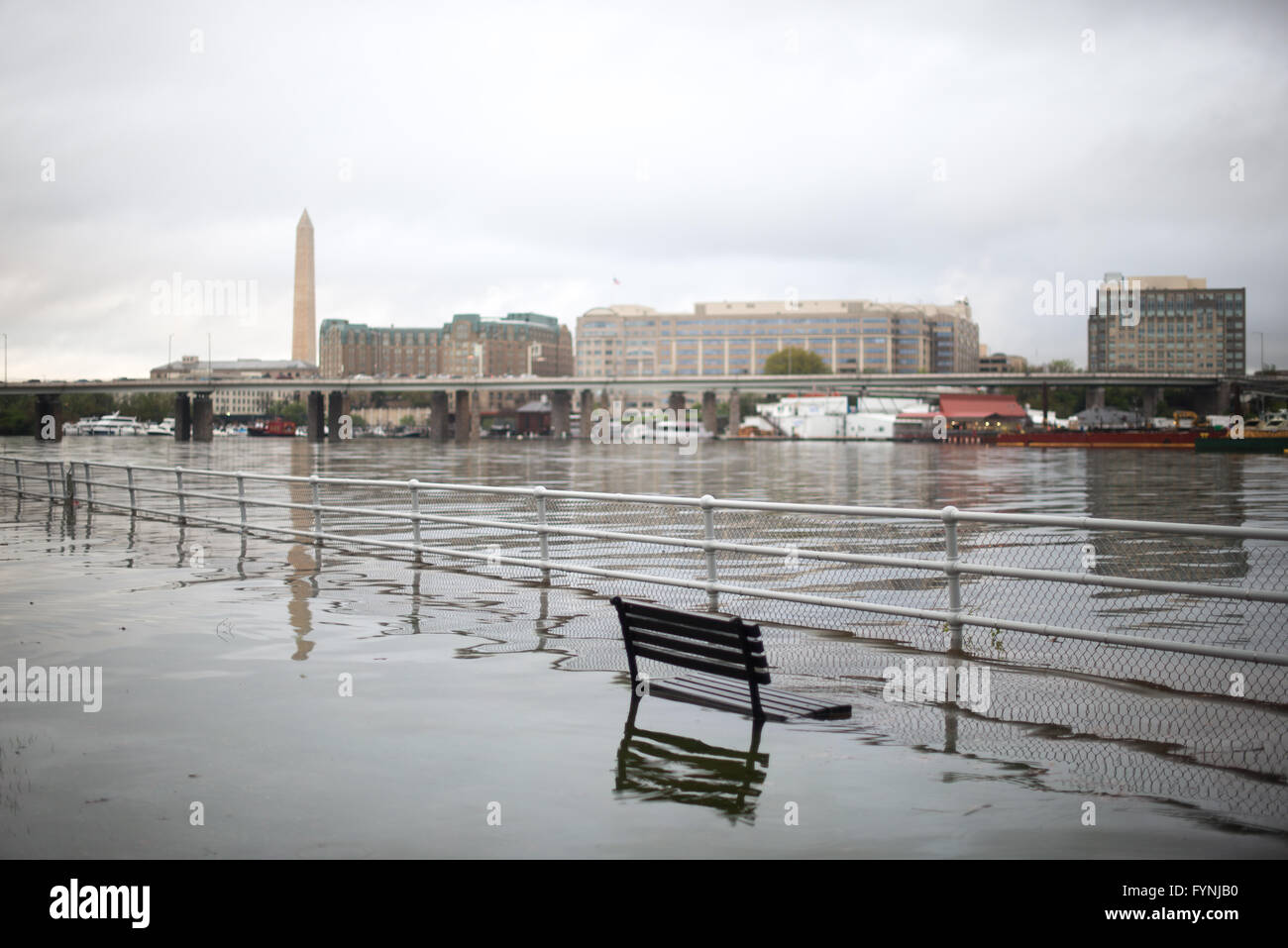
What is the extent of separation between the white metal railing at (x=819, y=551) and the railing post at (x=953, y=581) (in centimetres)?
1

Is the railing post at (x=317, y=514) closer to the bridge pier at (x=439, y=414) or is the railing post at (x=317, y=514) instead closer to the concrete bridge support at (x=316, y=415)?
the bridge pier at (x=439, y=414)

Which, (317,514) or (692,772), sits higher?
(317,514)

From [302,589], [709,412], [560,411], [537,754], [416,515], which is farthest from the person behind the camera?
[560,411]

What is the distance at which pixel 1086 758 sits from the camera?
7.30m

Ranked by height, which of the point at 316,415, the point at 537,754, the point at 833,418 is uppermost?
the point at 316,415

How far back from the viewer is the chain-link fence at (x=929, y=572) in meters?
9.86

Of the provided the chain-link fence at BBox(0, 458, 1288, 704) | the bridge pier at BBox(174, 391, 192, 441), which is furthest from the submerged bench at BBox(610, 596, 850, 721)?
the bridge pier at BBox(174, 391, 192, 441)

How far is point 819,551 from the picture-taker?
60.1 feet

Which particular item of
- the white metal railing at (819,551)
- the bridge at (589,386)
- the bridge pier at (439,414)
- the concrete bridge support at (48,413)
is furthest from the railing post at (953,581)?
the concrete bridge support at (48,413)

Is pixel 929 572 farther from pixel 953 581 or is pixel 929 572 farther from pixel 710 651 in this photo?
pixel 710 651

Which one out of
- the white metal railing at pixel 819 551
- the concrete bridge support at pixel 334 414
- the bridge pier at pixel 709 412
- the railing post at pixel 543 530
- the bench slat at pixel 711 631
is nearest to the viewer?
the bench slat at pixel 711 631

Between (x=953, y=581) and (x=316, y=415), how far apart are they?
541 ft

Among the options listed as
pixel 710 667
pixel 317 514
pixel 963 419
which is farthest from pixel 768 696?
pixel 963 419
